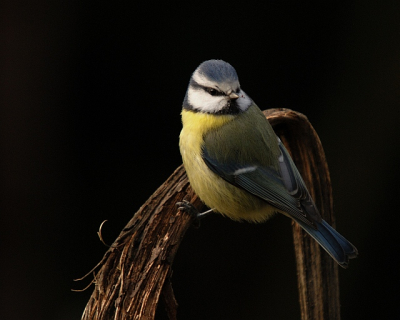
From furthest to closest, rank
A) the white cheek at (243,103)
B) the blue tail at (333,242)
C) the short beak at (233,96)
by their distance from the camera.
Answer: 1. the white cheek at (243,103)
2. the short beak at (233,96)
3. the blue tail at (333,242)

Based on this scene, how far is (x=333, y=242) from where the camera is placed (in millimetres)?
1352

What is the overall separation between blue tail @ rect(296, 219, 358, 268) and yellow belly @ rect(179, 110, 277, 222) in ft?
0.54

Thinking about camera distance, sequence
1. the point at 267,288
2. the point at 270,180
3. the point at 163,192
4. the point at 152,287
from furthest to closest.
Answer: the point at 267,288
the point at 270,180
the point at 163,192
the point at 152,287

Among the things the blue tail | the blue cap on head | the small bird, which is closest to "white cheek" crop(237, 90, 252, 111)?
the small bird

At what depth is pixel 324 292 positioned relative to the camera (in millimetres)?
1352

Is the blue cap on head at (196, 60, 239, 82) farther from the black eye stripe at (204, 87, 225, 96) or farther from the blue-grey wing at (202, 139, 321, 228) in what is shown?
the blue-grey wing at (202, 139, 321, 228)

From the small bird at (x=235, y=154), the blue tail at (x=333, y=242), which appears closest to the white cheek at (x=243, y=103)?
the small bird at (x=235, y=154)

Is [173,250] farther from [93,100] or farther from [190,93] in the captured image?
[93,100]

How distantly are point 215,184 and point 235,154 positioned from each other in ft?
0.34

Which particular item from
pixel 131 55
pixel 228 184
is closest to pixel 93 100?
pixel 131 55

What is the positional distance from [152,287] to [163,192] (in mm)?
→ 225

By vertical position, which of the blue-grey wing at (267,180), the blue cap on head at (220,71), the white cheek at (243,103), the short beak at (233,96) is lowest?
the blue-grey wing at (267,180)

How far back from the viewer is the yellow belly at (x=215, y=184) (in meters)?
1.47

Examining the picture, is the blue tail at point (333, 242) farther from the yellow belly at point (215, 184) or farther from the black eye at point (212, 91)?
the black eye at point (212, 91)
